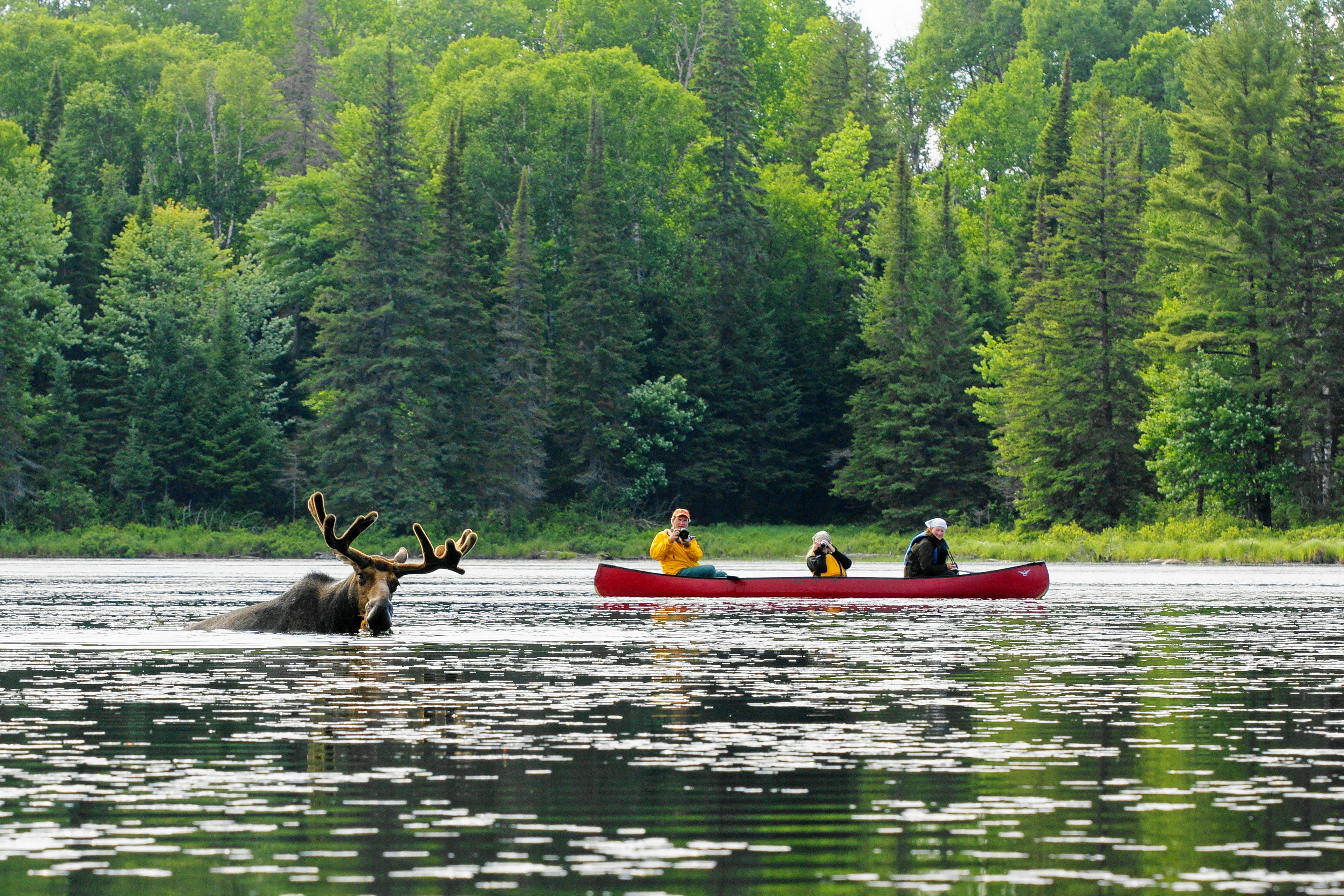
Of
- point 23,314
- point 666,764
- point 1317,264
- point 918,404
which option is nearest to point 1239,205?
point 1317,264

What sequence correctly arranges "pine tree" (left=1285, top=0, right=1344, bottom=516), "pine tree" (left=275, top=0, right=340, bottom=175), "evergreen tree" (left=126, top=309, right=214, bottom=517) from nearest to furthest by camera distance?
"pine tree" (left=1285, top=0, right=1344, bottom=516) → "evergreen tree" (left=126, top=309, right=214, bottom=517) → "pine tree" (left=275, top=0, right=340, bottom=175)

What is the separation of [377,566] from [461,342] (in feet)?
184

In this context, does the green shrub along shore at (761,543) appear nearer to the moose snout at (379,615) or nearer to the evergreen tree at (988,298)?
the evergreen tree at (988,298)

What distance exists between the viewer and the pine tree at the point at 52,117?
268ft

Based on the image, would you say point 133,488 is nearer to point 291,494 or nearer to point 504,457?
point 291,494

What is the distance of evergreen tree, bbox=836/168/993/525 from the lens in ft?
251

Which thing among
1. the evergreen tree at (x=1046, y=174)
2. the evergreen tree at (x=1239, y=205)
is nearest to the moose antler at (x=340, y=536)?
the evergreen tree at (x=1239, y=205)

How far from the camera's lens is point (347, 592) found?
18.8 metres

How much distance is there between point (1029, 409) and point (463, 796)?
60.7 meters

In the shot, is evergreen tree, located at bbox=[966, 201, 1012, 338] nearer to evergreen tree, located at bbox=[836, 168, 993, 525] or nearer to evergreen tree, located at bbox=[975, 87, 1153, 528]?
evergreen tree, located at bbox=[836, 168, 993, 525]

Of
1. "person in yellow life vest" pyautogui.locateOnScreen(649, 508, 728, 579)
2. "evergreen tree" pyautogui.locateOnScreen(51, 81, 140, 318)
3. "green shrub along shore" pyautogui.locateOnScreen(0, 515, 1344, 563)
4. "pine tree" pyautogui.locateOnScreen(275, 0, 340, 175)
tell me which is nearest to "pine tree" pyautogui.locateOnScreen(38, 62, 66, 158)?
"evergreen tree" pyautogui.locateOnScreen(51, 81, 140, 318)

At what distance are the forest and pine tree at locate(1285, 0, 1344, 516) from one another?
0.40 ft

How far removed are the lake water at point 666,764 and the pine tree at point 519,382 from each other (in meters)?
49.9

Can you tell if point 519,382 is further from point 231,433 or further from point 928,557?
point 928,557
